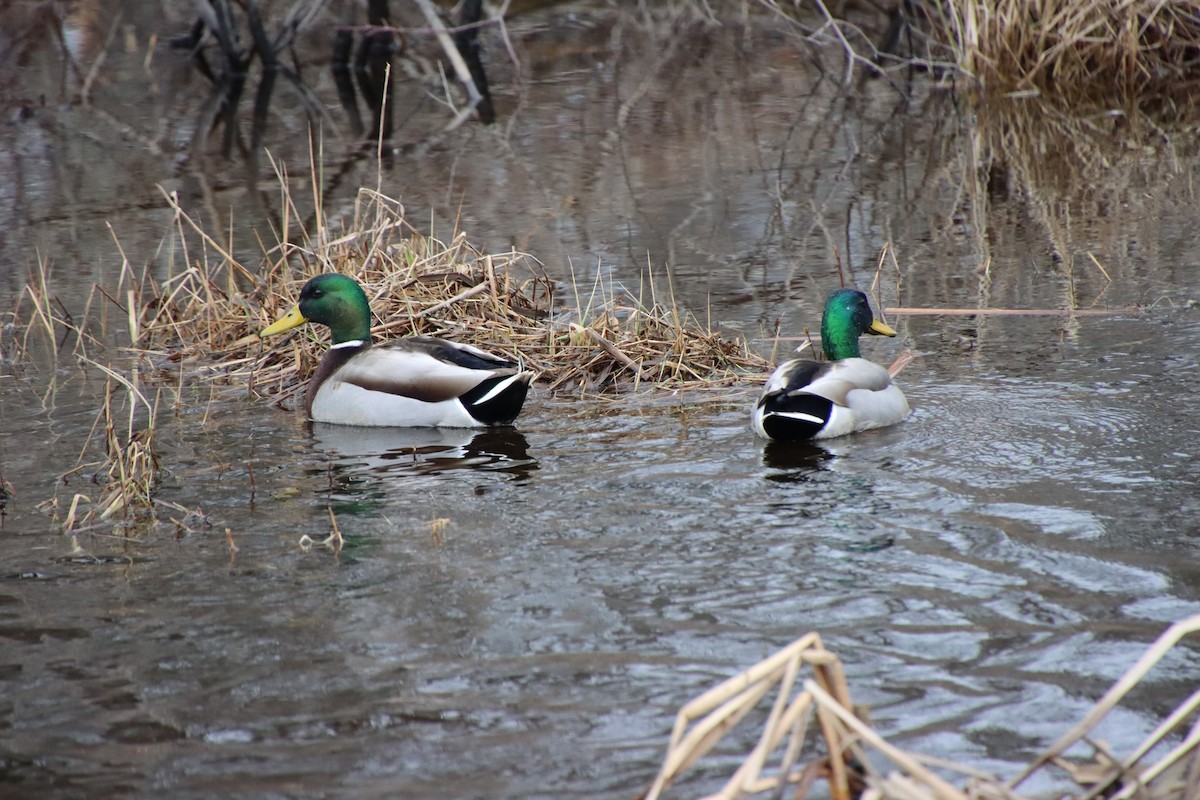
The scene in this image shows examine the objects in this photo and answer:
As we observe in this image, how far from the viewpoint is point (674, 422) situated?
661cm

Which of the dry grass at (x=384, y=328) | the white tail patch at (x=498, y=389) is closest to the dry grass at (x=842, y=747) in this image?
the white tail patch at (x=498, y=389)

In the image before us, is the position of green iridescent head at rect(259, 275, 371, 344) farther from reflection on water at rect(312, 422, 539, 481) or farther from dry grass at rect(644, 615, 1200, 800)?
dry grass at rect(644, 615, 1200, 800)

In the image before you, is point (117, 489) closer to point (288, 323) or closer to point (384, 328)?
point (288, 323)

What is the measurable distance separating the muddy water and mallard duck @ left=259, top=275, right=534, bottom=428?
13 cm

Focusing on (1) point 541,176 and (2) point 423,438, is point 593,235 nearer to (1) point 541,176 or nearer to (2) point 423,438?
(1) point 541,176

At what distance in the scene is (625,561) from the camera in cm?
476

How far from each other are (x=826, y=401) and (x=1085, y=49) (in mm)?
10206

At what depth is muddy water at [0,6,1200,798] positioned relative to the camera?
12.1ft

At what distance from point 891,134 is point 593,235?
509cm

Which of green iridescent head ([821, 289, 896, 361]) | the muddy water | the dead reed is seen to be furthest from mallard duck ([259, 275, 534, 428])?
green iridescent head ([821, 289, 896, 361])

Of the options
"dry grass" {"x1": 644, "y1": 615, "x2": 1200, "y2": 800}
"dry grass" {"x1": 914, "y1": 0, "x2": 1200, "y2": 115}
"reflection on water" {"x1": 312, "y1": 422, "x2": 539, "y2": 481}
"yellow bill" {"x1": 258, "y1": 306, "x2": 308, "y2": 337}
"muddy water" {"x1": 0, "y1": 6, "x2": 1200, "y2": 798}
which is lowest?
"reflection on water" {"x1": 312, "y1": 422, "x2": 539, "y2": 481}

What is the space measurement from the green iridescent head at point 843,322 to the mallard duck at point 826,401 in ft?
1.00

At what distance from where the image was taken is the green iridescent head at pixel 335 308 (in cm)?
732

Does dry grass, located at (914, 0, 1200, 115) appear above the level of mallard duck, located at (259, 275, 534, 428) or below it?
above
